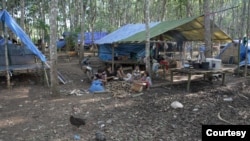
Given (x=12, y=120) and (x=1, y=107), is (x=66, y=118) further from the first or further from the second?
(x=1, y=107)

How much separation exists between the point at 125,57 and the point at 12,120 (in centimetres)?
918

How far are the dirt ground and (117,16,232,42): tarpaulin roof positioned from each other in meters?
3.01

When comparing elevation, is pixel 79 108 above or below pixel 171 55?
below

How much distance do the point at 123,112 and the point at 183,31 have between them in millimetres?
9147

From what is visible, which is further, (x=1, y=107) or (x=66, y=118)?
(x=1, y=107)

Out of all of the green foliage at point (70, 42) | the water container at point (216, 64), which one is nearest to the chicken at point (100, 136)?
the water container at point (216, 64)

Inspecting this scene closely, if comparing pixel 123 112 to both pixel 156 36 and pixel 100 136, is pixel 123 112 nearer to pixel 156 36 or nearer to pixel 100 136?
pixel 100 136

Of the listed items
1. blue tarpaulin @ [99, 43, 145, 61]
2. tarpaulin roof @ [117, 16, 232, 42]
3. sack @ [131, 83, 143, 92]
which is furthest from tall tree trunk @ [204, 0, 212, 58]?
sack @ [131, 83, 143, 92]

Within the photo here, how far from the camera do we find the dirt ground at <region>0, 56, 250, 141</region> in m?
5.03

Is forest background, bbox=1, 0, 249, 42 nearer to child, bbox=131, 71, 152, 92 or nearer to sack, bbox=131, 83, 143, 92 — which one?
child, bbox=131, 71, 152, 92

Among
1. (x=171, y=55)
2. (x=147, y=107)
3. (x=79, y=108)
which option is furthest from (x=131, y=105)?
(x=171, y=55)

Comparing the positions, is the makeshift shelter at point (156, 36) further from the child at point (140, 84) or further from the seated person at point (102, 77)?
the child at point (140, 84)

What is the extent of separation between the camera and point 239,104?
6914 mm

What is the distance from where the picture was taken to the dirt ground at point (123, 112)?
5031 mm
